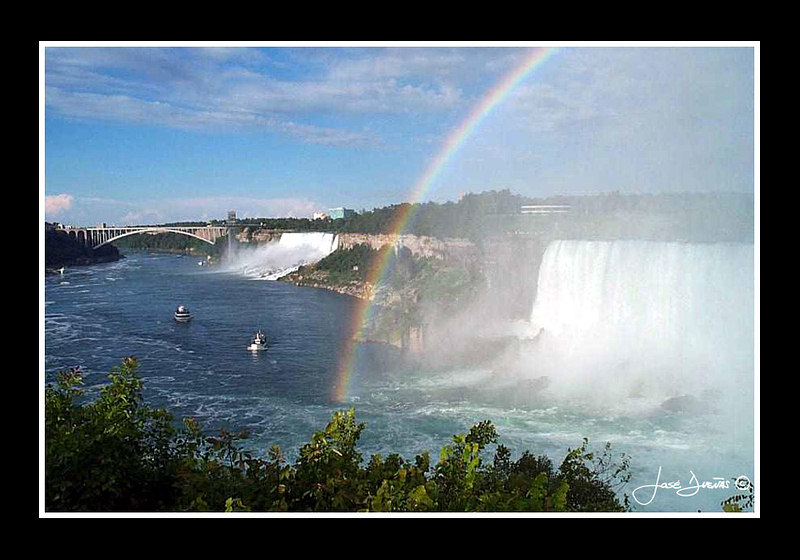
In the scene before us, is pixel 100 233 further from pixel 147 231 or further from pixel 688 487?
pixel 688 487

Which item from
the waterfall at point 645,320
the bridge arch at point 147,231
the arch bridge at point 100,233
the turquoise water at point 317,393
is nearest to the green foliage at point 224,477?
the turquoise water at point 317,393

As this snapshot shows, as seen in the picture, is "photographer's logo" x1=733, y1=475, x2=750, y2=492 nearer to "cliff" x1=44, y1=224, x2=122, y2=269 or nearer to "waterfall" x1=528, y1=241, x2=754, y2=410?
"waterfall" x1=528, y1=241, x2=754, y2=410

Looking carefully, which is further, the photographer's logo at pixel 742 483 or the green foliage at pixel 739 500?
the photographer's logo at pixel 742 483

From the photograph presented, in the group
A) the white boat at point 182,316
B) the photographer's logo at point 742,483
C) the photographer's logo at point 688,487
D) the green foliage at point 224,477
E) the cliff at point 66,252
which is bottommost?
A: the photographer's logo at point 688,487

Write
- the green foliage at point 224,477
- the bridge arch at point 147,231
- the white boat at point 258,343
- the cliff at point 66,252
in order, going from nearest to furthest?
1. the green foliage at point 224,477
2. the white boat at point 258,343
3. the cliff at point 66,252
4. the bridge arch at point 147,231

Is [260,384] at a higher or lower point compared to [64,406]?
lower

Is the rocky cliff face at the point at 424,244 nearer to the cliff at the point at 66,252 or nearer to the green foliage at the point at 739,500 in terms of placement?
the cliff at the point at 66,252

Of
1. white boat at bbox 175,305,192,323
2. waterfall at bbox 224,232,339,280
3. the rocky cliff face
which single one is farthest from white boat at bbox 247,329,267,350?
waterfall at bbox 224,232,339,280
